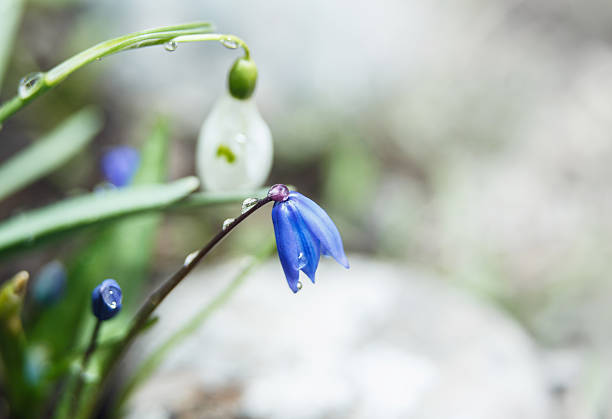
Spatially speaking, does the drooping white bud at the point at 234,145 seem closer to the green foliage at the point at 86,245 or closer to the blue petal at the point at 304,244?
the green foliage at the point at 86,245

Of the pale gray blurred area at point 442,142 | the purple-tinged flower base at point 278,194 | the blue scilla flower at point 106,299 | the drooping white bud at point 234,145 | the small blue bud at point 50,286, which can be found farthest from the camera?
the pale gray blurred area at point 442,142

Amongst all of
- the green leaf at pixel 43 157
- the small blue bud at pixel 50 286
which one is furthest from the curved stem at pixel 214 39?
the green leaf at pixel 43 157

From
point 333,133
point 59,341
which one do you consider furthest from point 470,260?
point 59,341

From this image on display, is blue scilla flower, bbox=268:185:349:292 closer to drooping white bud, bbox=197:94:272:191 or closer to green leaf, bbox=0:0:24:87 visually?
drooping white bud, bbox=197:94:272:191

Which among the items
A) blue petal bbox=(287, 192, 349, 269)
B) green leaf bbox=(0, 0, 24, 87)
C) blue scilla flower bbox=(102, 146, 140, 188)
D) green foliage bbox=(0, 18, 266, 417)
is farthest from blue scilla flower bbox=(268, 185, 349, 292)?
green leaf bbox=(0, 0, 24, 87)

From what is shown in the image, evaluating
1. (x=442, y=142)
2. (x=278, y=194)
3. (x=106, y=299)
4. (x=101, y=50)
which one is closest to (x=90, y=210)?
(x=106, y=299)

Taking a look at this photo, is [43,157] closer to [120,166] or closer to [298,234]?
[120,166]
